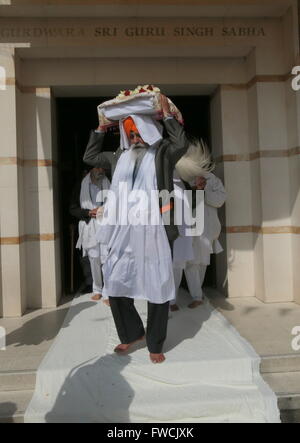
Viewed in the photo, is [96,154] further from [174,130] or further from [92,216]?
[92,216]

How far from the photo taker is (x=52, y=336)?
4.20 meters

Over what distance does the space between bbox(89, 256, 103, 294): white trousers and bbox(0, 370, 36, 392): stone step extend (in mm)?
2353

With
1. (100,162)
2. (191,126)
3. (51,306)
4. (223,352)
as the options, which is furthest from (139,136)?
(191,126)

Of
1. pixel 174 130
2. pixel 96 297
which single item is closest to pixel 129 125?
pixel 174 130

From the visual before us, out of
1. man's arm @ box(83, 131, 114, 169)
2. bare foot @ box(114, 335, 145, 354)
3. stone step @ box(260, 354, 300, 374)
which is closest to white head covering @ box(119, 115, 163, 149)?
man's arm @ box(83, 131, 114, 169)

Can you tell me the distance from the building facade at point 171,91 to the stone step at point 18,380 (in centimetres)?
178

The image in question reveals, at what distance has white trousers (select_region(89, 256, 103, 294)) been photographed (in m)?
5.54

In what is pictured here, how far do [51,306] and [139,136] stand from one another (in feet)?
9.75

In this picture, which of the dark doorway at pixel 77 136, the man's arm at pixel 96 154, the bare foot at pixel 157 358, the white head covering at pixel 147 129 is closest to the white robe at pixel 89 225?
the dark doorway at pixel 77 136

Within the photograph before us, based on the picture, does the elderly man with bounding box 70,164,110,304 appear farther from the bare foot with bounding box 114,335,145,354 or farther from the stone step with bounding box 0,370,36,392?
the stone step with bounding box 0,370,36,392

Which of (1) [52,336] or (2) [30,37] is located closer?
(1) [52,336]

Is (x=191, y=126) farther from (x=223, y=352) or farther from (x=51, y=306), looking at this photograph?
(x=223, y=352)

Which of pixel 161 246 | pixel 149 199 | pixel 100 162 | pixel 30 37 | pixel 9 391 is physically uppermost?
pixel 30 37

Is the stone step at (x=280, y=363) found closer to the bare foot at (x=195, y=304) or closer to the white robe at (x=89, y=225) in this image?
the bare foot at (x=195, y=304)
